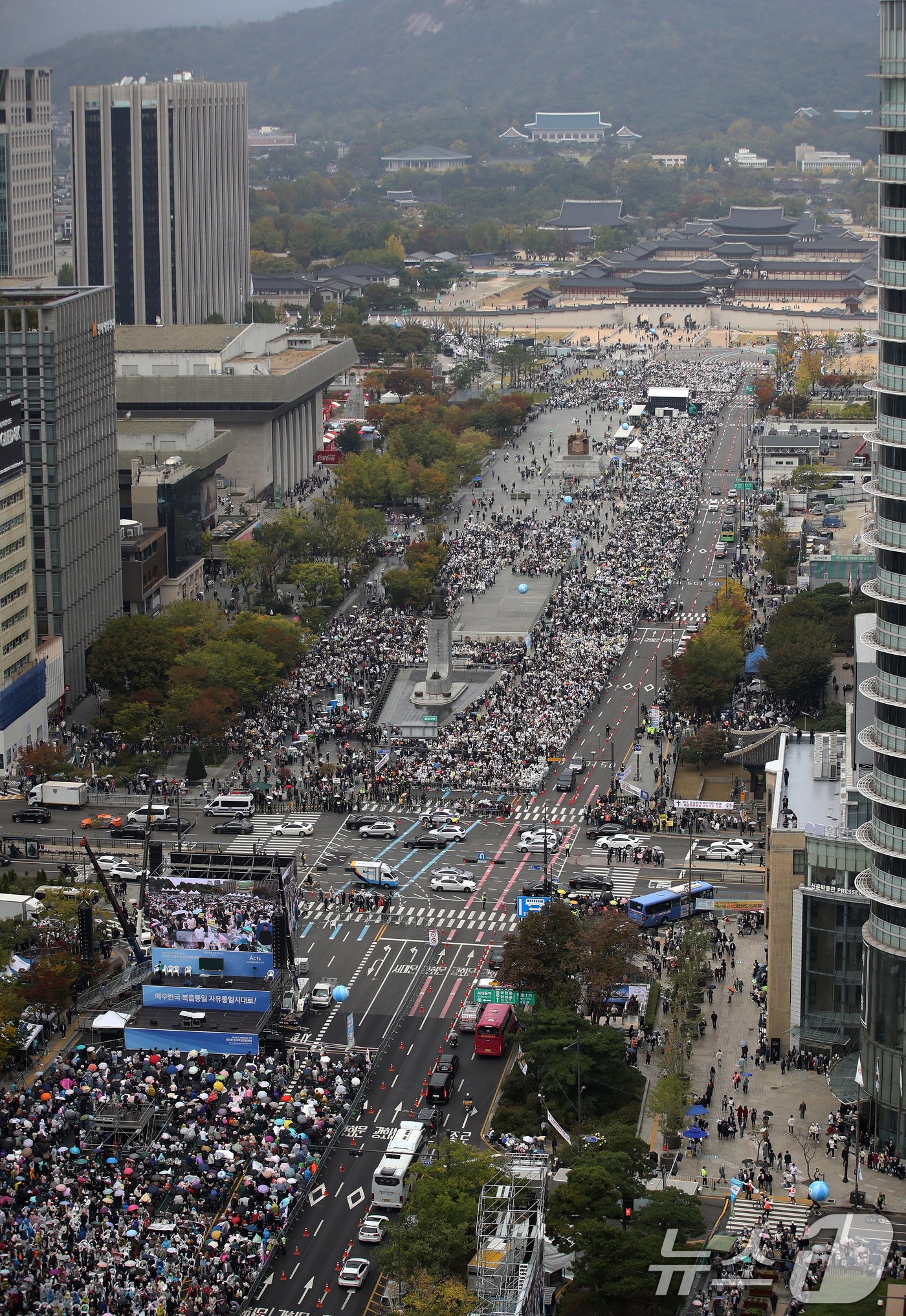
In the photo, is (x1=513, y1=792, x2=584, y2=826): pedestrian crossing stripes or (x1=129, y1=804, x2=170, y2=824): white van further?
(x1=513, y1=792, x2=584, y2=826): pedestrian crossing stripes

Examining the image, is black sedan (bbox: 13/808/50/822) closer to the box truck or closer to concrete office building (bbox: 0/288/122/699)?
the box truck

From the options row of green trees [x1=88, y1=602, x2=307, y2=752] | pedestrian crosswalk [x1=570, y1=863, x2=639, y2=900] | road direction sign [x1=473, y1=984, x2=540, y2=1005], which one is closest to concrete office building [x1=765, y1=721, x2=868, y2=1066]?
road direction sign [x1=473, y1=984, x2=540, y2=1005]

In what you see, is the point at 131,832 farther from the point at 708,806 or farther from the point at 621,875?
the point at 708,806

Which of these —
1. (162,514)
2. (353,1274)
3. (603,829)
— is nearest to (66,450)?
(162,514)

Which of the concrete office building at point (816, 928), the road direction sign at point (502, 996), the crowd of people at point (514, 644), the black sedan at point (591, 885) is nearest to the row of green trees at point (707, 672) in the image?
the crowd of people at point (514, 644)

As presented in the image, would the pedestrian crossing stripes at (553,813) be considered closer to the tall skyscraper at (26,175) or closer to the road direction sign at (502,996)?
the road direction sign at (502,996)

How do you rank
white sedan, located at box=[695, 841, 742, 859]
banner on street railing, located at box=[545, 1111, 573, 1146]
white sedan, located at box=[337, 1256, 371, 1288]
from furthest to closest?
white sedan, located at box=[695, 841, 742, 859] → banner on street railing, located at box=[545, 1111, 573, 1146] → white sedan, located at box=[337, 1256, 371, 1288]
